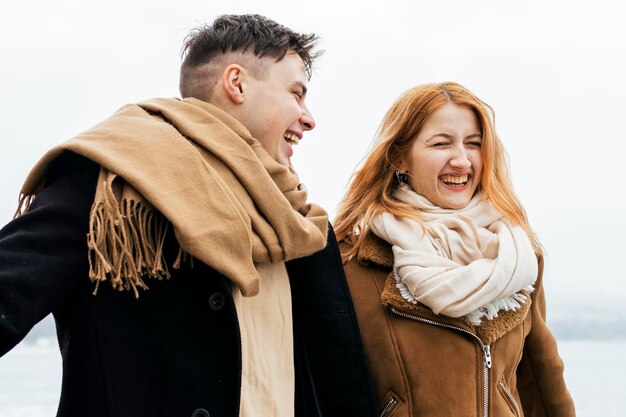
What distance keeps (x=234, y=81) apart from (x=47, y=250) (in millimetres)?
801

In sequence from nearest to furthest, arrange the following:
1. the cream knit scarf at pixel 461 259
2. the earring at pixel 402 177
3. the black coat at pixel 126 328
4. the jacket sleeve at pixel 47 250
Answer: the jacket sleeve at pixel 47 250
the black coat at pixel 126 328
the cream knit scarf at pixel 461 259
the earring at pixel 402 177

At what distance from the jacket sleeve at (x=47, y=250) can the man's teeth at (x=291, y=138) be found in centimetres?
67

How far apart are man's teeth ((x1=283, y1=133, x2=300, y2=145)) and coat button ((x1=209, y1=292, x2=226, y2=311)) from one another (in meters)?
0.61

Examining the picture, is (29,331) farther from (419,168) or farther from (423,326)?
(419,168)

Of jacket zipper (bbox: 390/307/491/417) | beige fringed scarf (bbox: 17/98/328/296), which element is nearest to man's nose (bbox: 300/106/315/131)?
beige fringed scarf (bbox: 17/98/328/296)

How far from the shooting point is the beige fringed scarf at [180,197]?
1.93 metres

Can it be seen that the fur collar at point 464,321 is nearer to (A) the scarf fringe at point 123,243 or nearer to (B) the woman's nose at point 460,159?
(B) the woman's nose at point 460,159

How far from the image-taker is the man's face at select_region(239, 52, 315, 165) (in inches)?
94.3

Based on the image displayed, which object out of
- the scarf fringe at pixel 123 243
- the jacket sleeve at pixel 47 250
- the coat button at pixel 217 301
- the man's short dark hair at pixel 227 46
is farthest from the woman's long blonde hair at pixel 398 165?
the jacket sleeve at pixel 47 250

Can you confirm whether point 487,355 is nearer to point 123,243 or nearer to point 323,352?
point 323,352

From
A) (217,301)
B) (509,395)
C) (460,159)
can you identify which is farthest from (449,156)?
(217,301)

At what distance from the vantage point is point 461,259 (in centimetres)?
278

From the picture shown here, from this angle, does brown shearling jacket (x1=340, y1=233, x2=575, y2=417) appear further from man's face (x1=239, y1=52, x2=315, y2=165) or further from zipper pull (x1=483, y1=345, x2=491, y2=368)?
man's face (x1=239, y1=52, x2=315, y2=165)

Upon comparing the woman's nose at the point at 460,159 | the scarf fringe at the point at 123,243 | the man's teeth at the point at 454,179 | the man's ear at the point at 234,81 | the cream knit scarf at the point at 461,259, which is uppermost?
the man's ear at the point at 234,81
